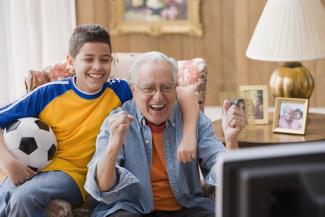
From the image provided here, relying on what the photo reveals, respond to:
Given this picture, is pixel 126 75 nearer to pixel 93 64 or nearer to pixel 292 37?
pixel 93 64

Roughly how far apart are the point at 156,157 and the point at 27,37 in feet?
6.98

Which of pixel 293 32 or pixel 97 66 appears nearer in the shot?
pixel 97 66

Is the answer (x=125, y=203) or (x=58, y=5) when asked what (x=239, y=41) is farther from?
(x=125, y=203)

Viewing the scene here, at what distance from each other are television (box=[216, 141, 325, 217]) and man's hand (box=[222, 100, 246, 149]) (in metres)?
1.14

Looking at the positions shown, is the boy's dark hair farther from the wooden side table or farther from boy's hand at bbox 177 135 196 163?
the wooden side table

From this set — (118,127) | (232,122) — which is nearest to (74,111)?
(118,127)

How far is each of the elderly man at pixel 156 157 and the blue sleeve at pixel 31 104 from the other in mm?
319

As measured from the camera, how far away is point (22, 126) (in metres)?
2.00

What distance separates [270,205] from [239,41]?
3.38m

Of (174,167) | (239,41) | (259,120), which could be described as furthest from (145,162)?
(239,41)

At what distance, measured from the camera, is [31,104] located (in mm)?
2088

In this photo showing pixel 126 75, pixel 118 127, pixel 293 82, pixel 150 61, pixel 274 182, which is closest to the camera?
pixel 274 182

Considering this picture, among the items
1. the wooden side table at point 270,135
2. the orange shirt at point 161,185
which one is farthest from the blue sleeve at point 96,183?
the wooden side table at point 270,135

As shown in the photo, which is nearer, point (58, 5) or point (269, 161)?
point (269, 161)
